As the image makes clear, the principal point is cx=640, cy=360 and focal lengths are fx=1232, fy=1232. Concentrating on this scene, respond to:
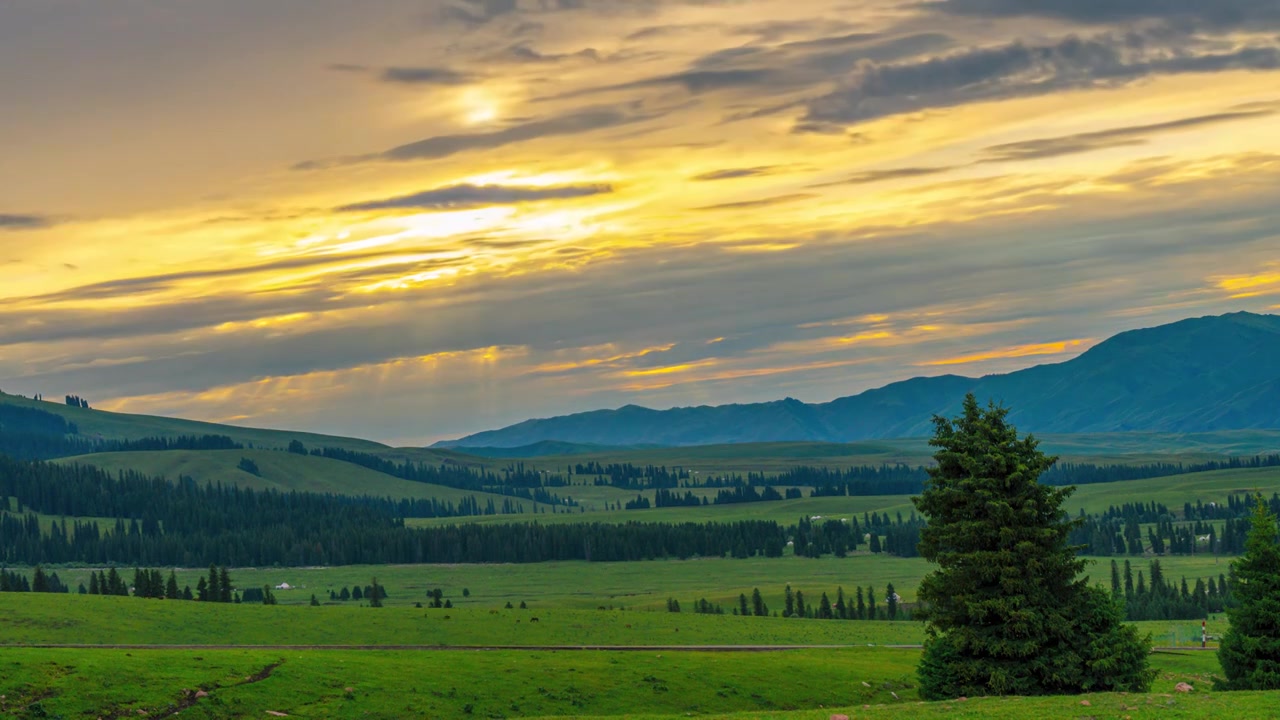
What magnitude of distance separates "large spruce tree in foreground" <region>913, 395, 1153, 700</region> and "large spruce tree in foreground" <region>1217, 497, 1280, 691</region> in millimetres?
4712

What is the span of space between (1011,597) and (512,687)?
107 ft

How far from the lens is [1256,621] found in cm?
7038

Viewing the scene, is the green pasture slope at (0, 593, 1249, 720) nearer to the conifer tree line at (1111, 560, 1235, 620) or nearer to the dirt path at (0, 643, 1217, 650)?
the dirt path at (0, 643, 1217, 650)

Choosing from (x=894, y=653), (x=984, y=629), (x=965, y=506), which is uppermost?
(x=965, y=506)

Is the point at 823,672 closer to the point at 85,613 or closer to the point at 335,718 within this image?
the point at 335,718

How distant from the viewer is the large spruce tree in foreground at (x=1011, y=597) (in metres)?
68.2

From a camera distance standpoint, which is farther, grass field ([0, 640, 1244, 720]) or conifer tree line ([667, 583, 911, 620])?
conifer tree line ([667, 583, 911, 620])

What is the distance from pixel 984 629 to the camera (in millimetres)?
69562

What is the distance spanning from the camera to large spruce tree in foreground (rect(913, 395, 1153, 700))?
6819 centimetres

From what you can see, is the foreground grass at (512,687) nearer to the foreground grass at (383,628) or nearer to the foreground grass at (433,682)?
the foreground grass at (433,682)

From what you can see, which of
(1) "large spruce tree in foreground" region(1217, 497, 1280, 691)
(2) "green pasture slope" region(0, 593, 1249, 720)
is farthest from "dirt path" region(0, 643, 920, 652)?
(1) "large spruce tree in foreground" region(1217, 497, 1280, 691)

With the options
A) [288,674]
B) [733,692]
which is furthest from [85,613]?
[733,692]

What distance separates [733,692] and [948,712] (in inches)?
1368

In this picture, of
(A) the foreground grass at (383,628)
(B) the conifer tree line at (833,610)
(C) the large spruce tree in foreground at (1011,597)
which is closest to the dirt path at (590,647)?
(A) the foreground grass at (383,628)
